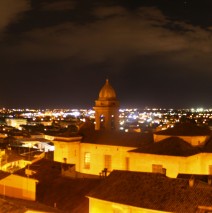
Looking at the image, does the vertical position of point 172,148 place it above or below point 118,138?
above

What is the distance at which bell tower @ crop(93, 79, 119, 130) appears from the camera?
47.4 meters

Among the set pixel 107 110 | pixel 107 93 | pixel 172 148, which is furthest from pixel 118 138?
pixel 107 93

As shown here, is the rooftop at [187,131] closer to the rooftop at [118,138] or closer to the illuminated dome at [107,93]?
the rooftop at [118,138]

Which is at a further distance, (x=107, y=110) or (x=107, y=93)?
(x=107, y=93)

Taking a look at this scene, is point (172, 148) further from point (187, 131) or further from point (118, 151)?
point (118, 151)

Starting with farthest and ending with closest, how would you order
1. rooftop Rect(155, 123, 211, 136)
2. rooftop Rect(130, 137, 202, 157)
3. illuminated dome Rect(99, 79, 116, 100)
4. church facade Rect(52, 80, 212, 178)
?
illuminated dome Rect(99, 79, 116, 100) < rooftop Rect(155, 123, 211, 136) < church facade Rect(52, 80, 212, 178) < rooftop Rect(130, 137, 202, 157)

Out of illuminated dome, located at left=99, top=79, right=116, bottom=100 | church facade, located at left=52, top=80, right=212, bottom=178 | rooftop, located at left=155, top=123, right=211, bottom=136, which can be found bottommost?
church facade, located at left=52, top=80, right=212, bottom=178

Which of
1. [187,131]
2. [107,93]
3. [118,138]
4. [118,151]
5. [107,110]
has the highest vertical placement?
[107,93]

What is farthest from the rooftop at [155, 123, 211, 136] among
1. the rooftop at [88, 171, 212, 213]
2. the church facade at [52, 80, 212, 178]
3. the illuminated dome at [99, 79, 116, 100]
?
Result: the rooftop at [88, 171, 212, 213]

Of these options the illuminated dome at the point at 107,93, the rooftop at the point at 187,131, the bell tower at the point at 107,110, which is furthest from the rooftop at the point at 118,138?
the illuminated dome at the point at 107,93

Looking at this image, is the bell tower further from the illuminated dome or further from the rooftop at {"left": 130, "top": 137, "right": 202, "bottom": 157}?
the rooftop at {"left": 130, "top": 137, "right": 202, "bottom": 157}

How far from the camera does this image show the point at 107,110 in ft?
155

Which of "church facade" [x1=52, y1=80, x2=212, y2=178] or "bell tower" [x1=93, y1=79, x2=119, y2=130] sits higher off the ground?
"bell tower" [x1=93, y1=79, x2=119, y2=130]

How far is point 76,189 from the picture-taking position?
2653 cm
